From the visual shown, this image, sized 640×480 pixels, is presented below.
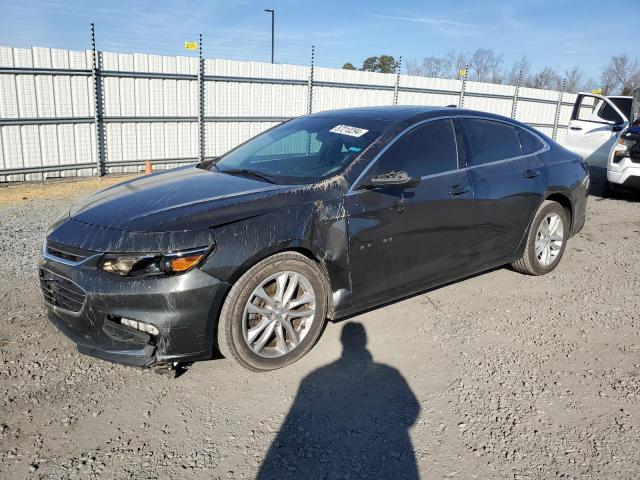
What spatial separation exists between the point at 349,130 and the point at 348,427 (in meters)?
2.29

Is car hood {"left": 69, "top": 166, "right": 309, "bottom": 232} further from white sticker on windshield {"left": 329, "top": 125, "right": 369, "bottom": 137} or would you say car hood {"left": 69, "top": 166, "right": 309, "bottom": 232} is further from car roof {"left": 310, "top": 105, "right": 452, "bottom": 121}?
car roof {"left": 310, "top": 105, "right": 452, "bottom": 121}

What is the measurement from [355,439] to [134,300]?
1.41 m

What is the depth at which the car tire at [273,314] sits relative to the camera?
3.16 metres

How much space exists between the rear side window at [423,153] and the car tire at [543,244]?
1.34 m

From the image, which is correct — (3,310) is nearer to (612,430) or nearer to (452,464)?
(452,464)

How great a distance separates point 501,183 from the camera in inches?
181

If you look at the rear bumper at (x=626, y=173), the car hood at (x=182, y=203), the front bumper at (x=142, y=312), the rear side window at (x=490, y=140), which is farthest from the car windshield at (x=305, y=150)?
the rear bumper at (x=626, y=173)

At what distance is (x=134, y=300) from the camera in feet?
9.64

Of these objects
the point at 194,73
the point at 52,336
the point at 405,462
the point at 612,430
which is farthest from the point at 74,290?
the point at 194,73

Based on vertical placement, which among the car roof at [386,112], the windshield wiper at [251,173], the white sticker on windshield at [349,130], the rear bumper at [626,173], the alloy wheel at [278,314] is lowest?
the alloy wheel at [278,314]

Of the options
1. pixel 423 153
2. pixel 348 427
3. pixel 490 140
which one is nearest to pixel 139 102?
pixel 490 140

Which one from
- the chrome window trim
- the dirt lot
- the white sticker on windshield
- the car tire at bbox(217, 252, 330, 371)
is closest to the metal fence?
the dirt lot

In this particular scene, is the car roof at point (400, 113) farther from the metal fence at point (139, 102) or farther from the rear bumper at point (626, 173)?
the metal fence at point (139, 102)

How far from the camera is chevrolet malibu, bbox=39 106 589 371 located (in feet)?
9.85
